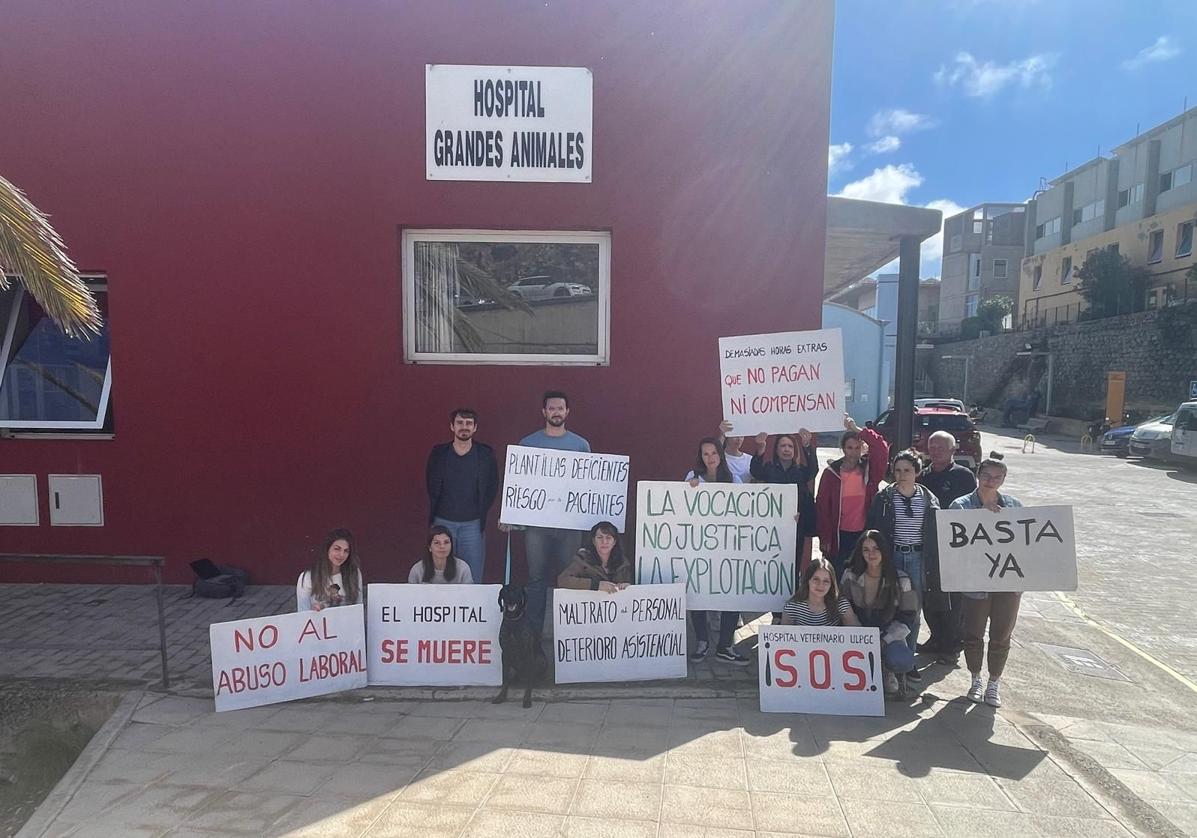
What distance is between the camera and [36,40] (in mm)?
5992

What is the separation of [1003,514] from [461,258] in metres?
4.79

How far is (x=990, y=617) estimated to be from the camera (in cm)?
441

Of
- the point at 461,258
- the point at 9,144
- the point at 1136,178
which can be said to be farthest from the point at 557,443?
the point at 1136,178

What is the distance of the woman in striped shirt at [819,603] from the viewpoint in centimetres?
427

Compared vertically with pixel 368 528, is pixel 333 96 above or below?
above

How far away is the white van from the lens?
16234 mm

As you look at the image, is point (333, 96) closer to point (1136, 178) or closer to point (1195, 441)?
point (1195, 441)

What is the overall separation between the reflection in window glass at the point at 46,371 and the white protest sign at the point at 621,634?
511 centimetres

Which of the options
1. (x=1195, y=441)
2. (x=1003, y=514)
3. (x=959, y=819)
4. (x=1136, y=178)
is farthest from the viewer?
(x=1136, y=178)

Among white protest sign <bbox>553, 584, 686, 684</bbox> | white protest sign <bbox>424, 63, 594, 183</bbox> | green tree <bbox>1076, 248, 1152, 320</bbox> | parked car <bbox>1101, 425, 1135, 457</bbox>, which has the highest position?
green tree <bbox>1076, 248, 1152, 320</bbox>

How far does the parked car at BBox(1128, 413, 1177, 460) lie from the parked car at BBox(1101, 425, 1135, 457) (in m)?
0.82

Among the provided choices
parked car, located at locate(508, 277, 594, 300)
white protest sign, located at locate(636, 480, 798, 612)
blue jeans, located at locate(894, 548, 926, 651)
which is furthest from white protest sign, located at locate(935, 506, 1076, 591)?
parked car, located at locate(508, 277, 594, 300)

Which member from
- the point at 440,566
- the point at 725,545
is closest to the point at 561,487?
the point at 440,566

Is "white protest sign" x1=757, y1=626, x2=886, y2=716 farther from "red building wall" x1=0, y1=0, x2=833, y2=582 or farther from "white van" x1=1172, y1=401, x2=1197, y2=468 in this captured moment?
"white van" x1=1172, y1=401, x2=1197, y2=468
